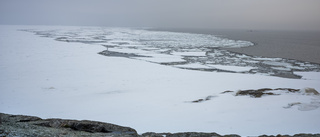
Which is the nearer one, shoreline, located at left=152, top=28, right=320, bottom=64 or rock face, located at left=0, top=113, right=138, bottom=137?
rock face, located at left=0, top=113, right=138, bottom=137

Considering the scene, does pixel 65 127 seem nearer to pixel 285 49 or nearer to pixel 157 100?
pixel 157 100

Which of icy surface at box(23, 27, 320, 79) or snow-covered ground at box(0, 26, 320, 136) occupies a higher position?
icy surface at box(23, 27, 320, 79)

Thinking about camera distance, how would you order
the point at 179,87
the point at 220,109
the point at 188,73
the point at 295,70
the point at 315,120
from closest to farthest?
the point at 315,120 → the point at 220,109 → the point at 179,87 → the point at 188,73 → the point at 295,70

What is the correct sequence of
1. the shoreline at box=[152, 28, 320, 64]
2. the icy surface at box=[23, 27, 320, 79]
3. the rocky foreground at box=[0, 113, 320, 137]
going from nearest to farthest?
the rocky foreground at box=[0, 113, 320, 137] < the icy surface at box=[23, 27, 320, 79] < the shoreline at box=[152, 28, 320, 64]

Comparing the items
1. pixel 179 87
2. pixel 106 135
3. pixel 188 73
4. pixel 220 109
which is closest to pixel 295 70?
pixel 188 73

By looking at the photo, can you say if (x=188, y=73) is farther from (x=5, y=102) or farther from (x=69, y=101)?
(x=5, y=102)

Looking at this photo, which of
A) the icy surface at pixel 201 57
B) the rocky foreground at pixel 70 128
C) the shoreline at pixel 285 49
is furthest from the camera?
the shoreline at pixel 285 49

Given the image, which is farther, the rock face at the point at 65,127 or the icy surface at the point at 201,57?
the icy surface at the point at 201,57

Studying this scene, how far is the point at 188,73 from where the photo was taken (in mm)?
10539

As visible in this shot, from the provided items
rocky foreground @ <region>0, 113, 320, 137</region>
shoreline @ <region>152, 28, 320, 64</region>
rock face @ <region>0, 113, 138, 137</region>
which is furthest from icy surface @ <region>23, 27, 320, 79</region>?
rock face @ <region>0, 113, 138, 137</region>

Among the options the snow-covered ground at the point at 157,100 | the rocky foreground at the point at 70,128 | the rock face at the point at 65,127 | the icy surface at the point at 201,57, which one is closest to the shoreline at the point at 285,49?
the icy surface at the point at 201,57

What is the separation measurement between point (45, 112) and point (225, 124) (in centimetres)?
443

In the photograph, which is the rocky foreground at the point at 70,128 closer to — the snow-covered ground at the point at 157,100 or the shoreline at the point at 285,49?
the snow-covered ground at the point at 157,100

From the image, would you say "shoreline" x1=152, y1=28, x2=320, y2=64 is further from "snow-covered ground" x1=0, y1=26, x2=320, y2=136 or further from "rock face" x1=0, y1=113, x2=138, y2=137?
"rock face" x1=0, y1=113, x2=138, y2=137
